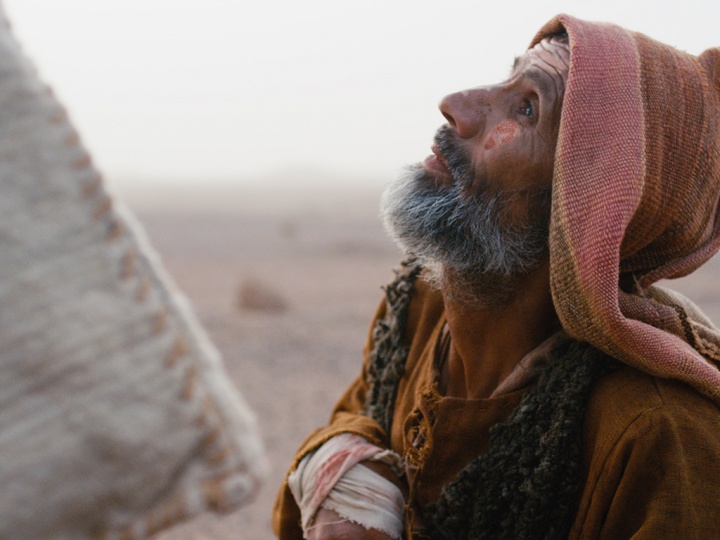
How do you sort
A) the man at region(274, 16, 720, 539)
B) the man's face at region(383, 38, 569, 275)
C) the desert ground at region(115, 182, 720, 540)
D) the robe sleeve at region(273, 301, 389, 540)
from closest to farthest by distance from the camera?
the man at region(274, 16, 720, 539), the man's face at region(383, 38, 569, 275), the robe sleeve at region(273, 301, 389, 540), the desert ground at region(115, 182, 720, 540)

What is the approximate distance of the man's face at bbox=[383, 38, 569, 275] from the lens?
2.21 metres

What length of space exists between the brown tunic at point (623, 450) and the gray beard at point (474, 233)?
0.38 meters

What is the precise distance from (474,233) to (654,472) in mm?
843

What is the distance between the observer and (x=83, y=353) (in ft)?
1.96

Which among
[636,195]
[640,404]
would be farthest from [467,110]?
[640,404]

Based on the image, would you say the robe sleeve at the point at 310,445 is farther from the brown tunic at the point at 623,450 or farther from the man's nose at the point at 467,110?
the man's nose at the point at 467,110

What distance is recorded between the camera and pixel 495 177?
224 centimetres

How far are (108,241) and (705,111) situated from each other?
189 centimetres

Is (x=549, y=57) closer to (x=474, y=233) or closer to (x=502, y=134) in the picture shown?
(x=502, y=134)

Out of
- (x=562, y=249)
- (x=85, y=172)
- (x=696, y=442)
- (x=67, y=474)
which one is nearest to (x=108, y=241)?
(x=85, y=172)

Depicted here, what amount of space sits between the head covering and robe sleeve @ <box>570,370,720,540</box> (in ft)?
0.35

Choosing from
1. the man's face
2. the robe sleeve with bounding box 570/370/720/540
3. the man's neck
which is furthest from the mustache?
the robe sleeve with bounding box 570/370/720/540

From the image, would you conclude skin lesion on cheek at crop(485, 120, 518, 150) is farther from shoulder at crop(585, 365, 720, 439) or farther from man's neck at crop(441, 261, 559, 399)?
shoulder at crop(585, 365, 720, 439)

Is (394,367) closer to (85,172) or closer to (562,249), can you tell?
(562,249)
